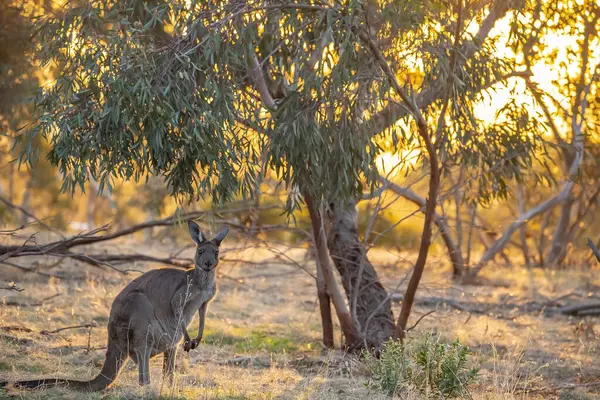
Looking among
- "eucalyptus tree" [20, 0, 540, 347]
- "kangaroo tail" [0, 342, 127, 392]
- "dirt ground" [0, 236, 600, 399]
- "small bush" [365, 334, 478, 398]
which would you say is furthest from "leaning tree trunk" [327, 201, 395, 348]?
"kangaroo tail" [0, 342, 127, 392]

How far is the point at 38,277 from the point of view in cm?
1324

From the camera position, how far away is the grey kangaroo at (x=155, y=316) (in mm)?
6551

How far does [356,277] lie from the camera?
9.61 metres

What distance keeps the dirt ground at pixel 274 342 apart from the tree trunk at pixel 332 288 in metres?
0.28

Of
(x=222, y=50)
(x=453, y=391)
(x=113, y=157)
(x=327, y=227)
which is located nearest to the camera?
(x=453, y=391)

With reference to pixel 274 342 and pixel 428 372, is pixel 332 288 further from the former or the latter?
pixel 428 372

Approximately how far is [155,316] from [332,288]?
2.82m

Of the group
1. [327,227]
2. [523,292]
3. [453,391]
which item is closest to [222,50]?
[327,227]

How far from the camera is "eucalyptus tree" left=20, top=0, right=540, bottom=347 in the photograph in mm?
7160

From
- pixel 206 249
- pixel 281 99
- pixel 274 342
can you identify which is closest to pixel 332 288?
pixel 274 342

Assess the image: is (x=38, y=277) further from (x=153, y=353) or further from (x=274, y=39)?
(x=153, y=353)

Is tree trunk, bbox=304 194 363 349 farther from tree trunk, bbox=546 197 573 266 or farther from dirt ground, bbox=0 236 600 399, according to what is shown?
tree trunk, bbox=546 197 573 266

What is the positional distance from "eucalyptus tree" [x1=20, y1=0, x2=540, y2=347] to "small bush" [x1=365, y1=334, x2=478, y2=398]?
1.68 meters

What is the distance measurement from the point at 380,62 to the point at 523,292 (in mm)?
8652
